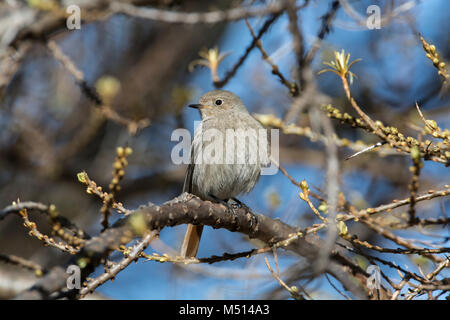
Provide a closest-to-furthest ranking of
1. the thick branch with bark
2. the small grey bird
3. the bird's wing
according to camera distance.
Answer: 1. the thick branch with bark
2. the small grey bird
3. the bird's wing

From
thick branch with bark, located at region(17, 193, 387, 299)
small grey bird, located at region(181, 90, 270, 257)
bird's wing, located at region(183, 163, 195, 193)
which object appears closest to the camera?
thick branch with bark, located at region(17, 193, 387, 299)

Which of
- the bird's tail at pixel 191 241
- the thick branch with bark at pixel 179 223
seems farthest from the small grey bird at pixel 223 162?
the thick branch with bark at pixel 179 223

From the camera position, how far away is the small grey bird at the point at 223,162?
4.57m

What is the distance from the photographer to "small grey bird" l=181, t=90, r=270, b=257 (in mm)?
4570

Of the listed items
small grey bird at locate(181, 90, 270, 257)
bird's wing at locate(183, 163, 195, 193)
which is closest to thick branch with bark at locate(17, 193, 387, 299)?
small grey bird at locate(181, 90, 270, 257)

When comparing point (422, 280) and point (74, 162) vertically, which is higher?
point (74, 162)

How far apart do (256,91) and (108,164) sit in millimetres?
2220

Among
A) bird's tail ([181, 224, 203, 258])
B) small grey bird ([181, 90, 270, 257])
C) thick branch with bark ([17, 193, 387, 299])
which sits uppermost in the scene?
small grey bird ([181, 90, 270, 257])

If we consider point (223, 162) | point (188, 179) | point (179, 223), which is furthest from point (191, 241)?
point (179, 223)

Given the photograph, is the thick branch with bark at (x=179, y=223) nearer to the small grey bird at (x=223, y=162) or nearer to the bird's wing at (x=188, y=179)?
the small grey bird at (x=223, y=162)

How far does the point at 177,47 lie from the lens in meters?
7.32

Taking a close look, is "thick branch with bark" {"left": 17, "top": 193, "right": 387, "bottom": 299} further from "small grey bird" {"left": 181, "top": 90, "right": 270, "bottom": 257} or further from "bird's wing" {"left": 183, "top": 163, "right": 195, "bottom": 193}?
"bird's wing" {"left": 183, "top": 163, "right": 195, "bottom": 193}
